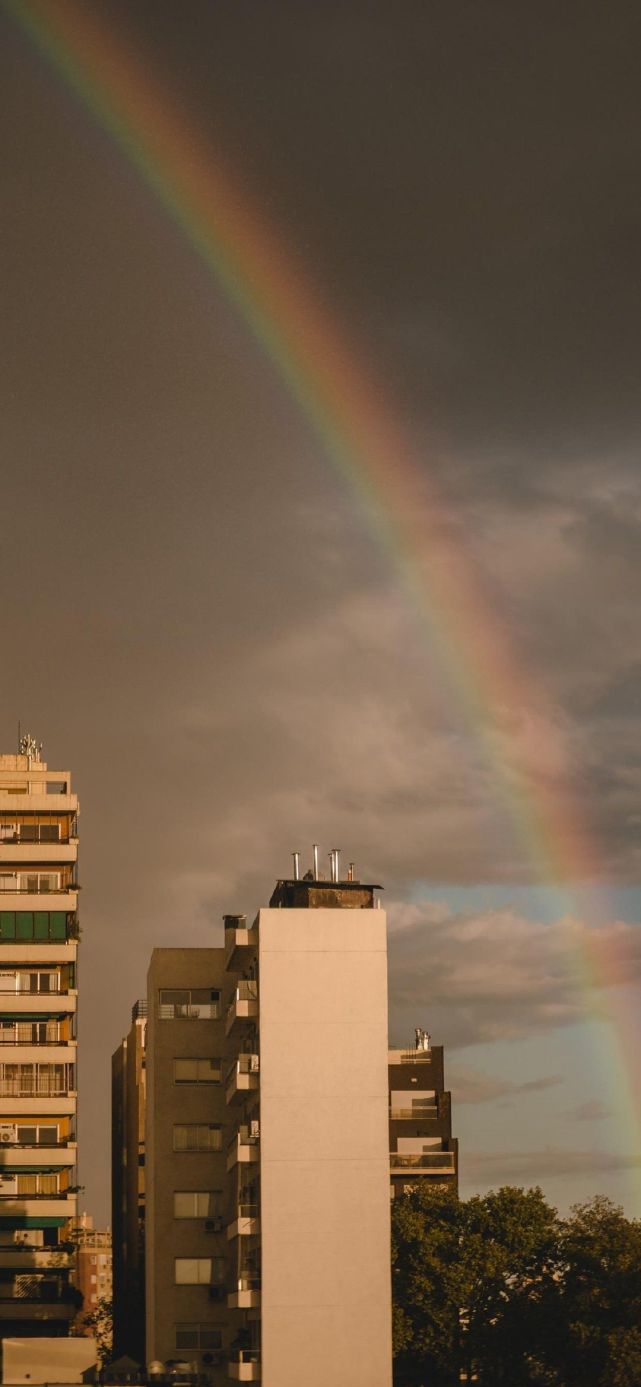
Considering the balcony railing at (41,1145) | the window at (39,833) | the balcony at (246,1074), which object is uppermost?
the window at (39,833)

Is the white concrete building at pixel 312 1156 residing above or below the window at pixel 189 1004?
below

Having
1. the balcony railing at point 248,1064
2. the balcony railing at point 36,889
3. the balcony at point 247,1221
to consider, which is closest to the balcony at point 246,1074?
the balcony railing at point 248,1064

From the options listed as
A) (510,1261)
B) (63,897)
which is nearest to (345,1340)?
(510,1261)

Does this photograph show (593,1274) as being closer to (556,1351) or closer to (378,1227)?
(556,1351)

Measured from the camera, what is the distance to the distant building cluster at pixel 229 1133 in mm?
87062

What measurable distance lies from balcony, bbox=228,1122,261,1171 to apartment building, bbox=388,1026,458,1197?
66.4m

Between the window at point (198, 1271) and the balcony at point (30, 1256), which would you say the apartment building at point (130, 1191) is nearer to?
the balcony at point (30, 1256)

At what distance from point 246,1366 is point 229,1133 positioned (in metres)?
13.5

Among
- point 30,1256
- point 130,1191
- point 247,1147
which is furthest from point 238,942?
point 130,1191

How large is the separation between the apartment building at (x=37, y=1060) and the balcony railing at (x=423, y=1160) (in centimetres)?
5768

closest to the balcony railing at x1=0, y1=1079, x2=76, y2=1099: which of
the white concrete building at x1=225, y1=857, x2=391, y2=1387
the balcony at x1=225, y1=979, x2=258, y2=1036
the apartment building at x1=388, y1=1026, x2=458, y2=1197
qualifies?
the white concrete building at x1=225, y1=857, x2=391, y2=1387

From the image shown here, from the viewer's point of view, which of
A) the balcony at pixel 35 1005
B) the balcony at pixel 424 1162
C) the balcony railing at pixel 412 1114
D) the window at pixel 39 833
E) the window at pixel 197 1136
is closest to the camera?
the window at pixel 197 1136

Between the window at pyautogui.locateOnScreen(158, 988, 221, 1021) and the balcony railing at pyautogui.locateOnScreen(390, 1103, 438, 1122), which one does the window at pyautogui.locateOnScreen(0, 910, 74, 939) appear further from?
the balcony railing at pyautogui.locateOnScreen(390, 1103, 438, 1122)

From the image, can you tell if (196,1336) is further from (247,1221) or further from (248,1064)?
(248,1064)
